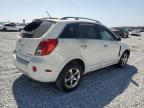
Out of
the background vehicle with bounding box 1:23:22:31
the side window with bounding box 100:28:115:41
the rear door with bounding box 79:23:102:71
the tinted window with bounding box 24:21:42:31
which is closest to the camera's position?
the tinted window with bounding box 24:21:42:31

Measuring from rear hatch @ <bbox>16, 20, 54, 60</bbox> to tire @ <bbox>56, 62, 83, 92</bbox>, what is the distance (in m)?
0.86

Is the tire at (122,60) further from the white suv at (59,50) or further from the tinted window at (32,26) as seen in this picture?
the tinted window at (32,26)

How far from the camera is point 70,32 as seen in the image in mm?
4348

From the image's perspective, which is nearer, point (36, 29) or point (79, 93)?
point (36, 29)

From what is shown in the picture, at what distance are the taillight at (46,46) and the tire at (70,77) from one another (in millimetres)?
601

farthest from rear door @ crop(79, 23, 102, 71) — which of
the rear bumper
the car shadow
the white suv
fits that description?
the rear bumper

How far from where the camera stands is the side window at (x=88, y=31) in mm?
4705

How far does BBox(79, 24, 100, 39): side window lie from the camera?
4.71 meters

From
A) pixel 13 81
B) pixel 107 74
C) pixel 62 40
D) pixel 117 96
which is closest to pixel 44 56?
pixel 62 40

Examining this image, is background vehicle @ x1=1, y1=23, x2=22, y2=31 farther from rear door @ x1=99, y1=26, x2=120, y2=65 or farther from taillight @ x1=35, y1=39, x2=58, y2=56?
taillight @ x1=35, y1=39, x2=58, y2=56

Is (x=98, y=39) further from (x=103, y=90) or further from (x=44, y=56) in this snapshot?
(x=44, y=56)

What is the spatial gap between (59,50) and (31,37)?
759 millimetres

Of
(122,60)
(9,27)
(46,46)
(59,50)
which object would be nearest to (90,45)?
(59,50)

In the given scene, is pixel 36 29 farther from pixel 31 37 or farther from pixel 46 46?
pixel 46 46
